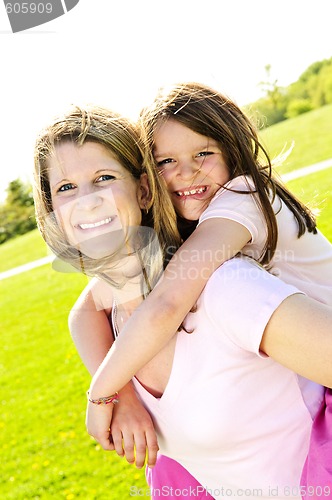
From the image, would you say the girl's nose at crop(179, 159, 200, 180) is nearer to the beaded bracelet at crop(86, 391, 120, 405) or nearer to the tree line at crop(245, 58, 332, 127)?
the beaded bracelet at crop(86, 391, 120, 405)

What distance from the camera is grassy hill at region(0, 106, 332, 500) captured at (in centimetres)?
486

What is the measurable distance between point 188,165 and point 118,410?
3.21 ft

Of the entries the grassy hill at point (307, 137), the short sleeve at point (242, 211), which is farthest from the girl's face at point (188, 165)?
the grassy hill at point (307, 137)

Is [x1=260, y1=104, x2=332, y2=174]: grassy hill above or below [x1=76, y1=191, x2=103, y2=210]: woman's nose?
below

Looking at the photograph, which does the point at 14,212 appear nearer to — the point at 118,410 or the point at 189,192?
the point at 189,192

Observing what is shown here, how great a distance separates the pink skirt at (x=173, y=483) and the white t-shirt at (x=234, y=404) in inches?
7.4

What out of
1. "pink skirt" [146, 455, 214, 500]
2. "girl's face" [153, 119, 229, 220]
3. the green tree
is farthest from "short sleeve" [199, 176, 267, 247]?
the green tree

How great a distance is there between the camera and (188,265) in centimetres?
179

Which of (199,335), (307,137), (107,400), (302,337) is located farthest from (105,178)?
(307,137)

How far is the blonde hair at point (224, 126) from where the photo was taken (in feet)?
7.59

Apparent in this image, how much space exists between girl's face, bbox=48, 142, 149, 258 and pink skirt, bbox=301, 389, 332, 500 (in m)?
0.83

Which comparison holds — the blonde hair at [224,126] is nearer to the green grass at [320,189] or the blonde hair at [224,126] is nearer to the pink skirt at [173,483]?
the pink skirt at [173,483]

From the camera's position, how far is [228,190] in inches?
90.4

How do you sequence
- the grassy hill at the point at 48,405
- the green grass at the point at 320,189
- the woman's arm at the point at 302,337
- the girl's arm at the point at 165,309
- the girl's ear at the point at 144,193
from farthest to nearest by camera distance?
1. the green grass at the point at 320,189
2. the grassy hill at the point at 48,405
3. the girl's ear at the point at 144,193
4. the girl's arm at the point at 165,309
5. the woman's arm at the point at 302,337
